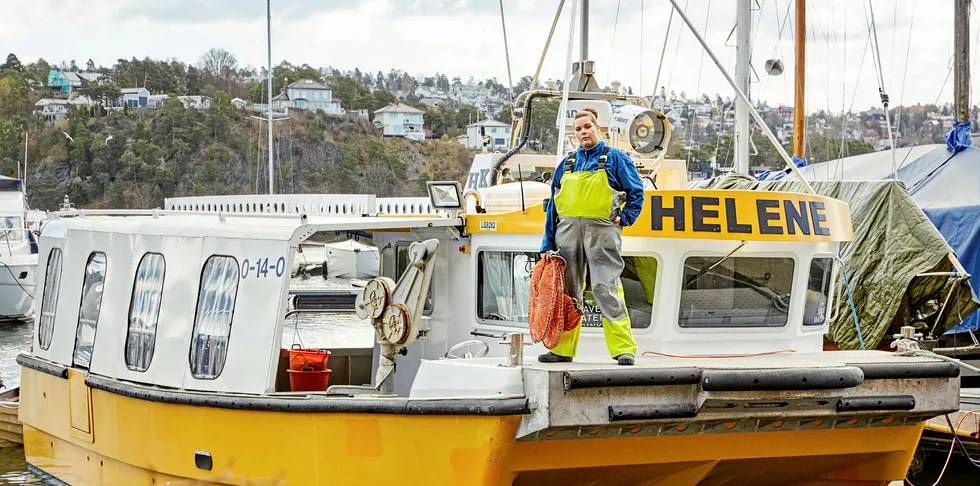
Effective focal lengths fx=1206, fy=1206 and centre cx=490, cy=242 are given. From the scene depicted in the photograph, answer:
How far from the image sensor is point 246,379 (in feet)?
28.6

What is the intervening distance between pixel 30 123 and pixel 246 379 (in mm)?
102537

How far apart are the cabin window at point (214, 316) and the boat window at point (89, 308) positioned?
5.79 feet

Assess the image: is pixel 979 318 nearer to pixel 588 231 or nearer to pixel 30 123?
pixel 588 231

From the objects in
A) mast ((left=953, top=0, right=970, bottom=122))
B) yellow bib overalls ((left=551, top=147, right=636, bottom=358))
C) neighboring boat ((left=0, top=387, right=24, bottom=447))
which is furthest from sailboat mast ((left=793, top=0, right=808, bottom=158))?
yellow bib overalls ((left=551, top=147, right=636, bottom=358))

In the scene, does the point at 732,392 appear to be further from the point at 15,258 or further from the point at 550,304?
the point at 15,258

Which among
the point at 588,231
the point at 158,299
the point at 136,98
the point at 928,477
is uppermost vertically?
the point at 136,98

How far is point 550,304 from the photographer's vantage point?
7.61 metres

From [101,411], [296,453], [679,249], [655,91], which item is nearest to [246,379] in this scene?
[296,453]

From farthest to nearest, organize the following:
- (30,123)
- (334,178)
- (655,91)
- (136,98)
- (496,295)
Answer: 1. (136,98)
2. (30,123)
3. (334,178)
4. (655,91)
5. (496,295)

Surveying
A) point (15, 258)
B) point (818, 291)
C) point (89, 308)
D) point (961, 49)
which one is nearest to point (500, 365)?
point (818, 291)

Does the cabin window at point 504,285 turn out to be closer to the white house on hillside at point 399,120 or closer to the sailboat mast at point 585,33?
the sailboat mast at point 585,33

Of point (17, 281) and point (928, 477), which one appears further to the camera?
point (17, 281)

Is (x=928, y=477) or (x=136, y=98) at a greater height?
(x=136, y=98)

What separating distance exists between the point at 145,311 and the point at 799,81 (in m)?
16.2
